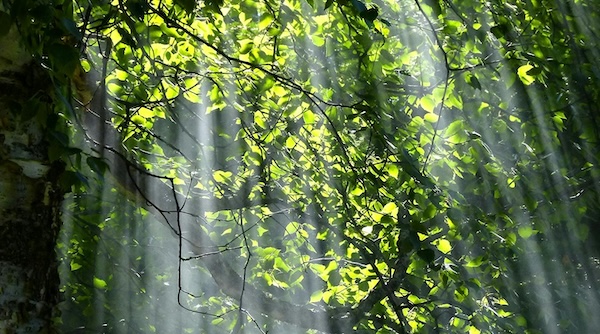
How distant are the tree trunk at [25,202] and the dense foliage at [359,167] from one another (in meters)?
0.85

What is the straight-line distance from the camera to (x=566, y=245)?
2.72 m

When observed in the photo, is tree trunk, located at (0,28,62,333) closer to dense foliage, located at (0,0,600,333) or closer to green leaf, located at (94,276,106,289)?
dense foliage, located at (0,0,600,333)

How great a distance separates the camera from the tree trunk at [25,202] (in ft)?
3.24

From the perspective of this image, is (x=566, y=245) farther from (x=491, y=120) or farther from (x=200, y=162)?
(x=200, y=162)

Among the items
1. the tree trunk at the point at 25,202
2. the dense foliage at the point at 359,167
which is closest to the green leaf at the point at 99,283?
the dense foliage at the point at 359,167

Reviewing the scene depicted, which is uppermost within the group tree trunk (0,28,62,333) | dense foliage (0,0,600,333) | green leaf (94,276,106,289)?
dense foliage (0,0,600,333)

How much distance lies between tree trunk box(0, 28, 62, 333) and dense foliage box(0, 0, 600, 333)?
847 millimetres

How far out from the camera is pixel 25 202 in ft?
3.38

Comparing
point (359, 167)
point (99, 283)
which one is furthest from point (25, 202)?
point (99, 283)

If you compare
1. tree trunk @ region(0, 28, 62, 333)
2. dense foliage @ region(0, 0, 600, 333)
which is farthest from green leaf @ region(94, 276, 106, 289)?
tree trunk @ region(0, 28, 62, 333)

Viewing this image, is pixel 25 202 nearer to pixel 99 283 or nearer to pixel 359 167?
pixel 359 167

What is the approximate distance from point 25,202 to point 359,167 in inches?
45.5

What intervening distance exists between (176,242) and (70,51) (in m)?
1.97

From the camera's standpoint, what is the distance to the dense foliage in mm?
2137
